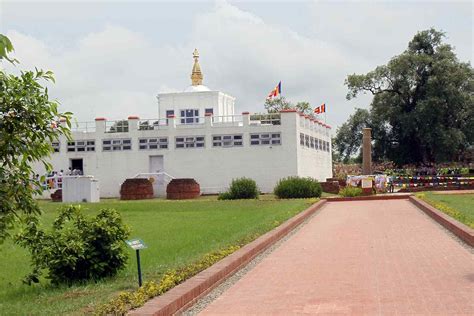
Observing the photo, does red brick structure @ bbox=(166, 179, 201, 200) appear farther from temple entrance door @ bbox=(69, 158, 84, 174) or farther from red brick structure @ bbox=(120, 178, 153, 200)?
temple entrance door @ bbox=(69, 158, 84, 174)

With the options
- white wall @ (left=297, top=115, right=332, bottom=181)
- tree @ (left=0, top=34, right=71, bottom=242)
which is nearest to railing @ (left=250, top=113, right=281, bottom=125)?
white wall @ (left=297, top=115, right=332, bottom=181)

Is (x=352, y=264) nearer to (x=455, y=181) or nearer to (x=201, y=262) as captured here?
(x=201, y=262)

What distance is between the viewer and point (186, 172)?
43844 mm

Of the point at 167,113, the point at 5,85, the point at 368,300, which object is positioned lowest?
the point at 368,300

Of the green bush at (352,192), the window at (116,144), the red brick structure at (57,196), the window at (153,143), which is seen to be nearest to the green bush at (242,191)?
the green bush at (352,192)

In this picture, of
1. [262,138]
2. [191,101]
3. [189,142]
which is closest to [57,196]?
[189,142]

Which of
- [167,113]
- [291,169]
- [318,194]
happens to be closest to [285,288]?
[318,194]

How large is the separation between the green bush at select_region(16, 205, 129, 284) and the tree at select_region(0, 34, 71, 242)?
3789mm

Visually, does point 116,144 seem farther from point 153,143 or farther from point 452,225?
point 452,225

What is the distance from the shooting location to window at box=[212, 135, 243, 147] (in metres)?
43.7

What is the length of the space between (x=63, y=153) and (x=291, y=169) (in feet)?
47.6

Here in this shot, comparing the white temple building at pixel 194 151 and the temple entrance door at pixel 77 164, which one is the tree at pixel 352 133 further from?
the temple entrance door at pixel 77 164

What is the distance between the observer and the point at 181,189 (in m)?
41.1

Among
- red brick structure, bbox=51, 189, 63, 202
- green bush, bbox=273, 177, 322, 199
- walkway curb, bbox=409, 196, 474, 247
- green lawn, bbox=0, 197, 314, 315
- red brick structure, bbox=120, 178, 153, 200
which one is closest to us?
green lawn, bbox=0, 197, 314, 315
